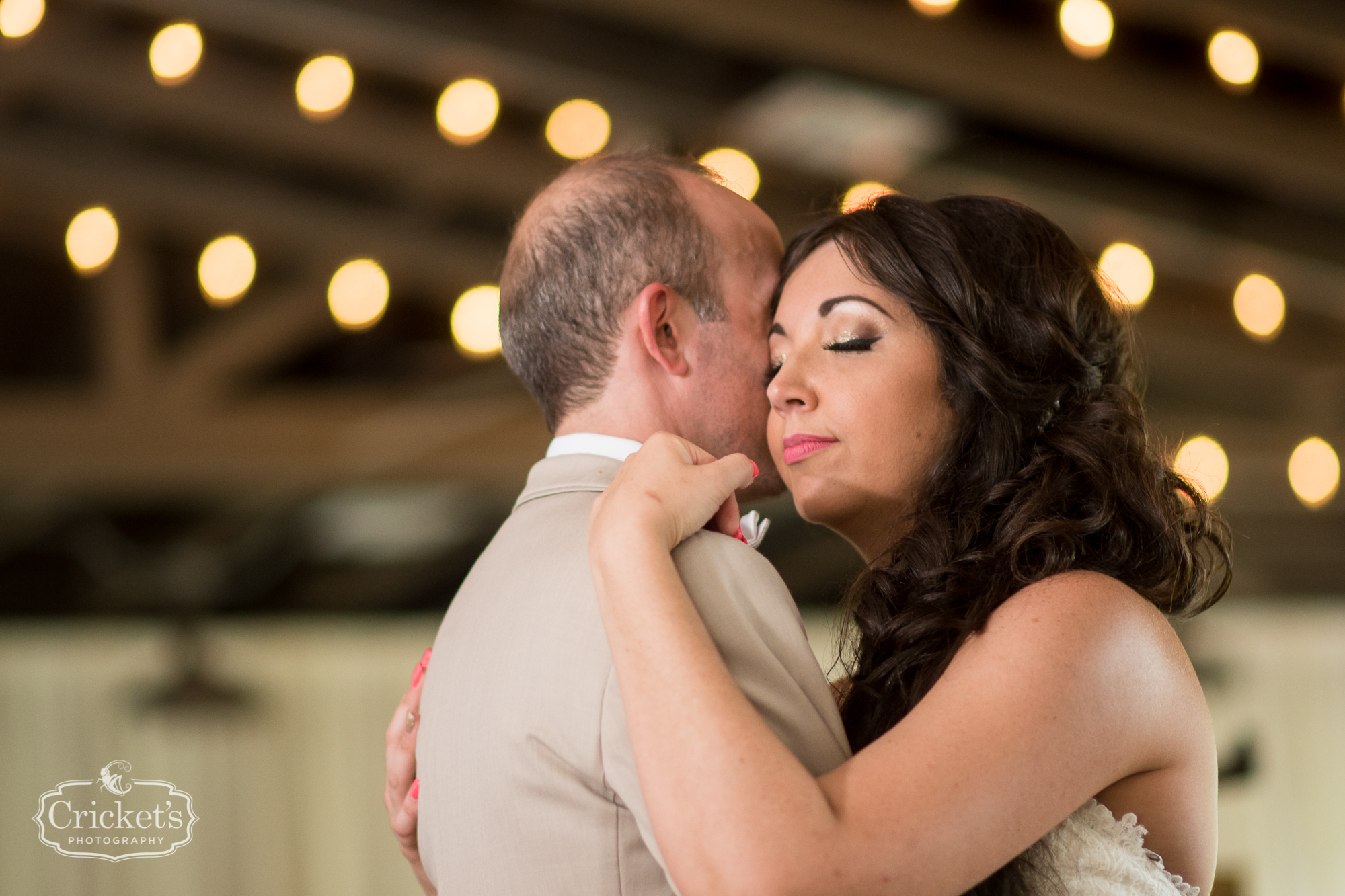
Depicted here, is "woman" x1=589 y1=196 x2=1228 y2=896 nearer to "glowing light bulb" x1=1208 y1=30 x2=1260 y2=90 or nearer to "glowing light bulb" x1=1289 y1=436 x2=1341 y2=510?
"glowing light bulb" x1=1208 y1=30 x2=1260 y2=90

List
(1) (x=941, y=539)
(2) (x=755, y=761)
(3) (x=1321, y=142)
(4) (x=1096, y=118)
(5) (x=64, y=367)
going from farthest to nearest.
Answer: (5) (x=64, y=367) < (3) (x=1321, y=142) < (4) (x=1096, y=118) < (1) (x=941, y=539) < (2) (x=755, y=761)

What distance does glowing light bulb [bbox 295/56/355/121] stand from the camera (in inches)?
149

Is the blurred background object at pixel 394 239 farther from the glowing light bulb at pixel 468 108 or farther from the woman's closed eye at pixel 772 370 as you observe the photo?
the woman's closed eye at pixel 772 370

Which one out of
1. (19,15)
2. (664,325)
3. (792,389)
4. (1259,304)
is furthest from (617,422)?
(1259,304)

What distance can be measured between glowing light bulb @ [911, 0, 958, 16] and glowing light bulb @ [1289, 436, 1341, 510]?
3608 mm

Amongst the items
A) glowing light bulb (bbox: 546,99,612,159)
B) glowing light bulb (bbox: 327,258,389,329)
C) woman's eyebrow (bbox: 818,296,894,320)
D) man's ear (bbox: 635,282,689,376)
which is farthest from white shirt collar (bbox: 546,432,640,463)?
glowing light bulb (bbox: 327,258,389,329)

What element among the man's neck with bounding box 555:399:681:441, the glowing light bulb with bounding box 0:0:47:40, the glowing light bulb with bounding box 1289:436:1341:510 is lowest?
the man's neck with bounding box 555:399:681:441

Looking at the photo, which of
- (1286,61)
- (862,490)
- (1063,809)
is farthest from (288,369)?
(1063,809)

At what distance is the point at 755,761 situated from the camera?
3.73 ft

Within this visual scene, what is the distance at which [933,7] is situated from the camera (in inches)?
143

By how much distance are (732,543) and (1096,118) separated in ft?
10.4

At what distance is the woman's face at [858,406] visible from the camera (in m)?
1.73

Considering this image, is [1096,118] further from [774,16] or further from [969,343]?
[969,343]

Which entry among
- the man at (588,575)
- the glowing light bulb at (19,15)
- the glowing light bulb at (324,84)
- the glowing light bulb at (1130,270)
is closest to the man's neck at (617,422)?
the man at (588,575)
